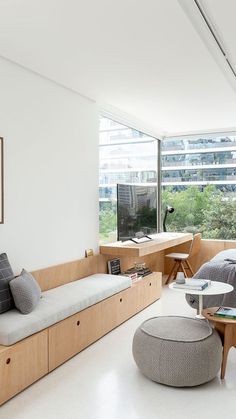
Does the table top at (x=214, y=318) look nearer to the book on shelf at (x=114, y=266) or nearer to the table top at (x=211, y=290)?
the table top at (x=211, y=290)

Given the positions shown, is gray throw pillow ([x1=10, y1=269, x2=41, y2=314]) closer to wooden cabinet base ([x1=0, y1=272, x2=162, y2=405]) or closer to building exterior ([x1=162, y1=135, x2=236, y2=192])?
wooden cabinet base ([x1=0, y1=272, x2=162, y2=405])

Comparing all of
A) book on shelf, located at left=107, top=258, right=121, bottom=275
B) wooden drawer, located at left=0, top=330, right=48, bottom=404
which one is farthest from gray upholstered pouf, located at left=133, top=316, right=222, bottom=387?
book on shelf, located at left=107, top=258, right=121, bottom=275

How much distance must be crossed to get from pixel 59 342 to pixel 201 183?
4.19 metres

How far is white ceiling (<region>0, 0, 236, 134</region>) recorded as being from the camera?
243 centimetres

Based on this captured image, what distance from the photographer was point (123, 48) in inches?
119

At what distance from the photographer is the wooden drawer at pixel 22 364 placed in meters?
2.48

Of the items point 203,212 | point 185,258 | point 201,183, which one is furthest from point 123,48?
point 203,212

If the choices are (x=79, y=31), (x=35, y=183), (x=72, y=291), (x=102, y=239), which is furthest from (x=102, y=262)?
(x=79, y=31)

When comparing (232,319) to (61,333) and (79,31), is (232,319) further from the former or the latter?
(79,31)

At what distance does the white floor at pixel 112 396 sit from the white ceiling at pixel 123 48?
2.53 metres

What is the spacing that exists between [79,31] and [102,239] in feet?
8.88

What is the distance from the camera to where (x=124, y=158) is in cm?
548

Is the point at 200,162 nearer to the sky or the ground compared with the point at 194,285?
nearer to the sky

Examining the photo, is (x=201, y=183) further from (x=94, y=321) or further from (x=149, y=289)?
(x=94, y=321)
